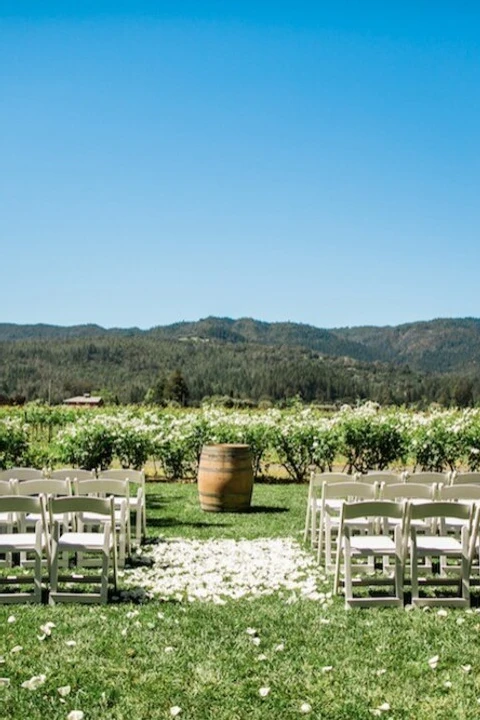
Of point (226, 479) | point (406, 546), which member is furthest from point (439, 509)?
point (226, 479)

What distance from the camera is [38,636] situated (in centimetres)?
556

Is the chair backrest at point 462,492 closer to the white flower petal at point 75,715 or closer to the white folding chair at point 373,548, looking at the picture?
the white folding chair at point 373,548

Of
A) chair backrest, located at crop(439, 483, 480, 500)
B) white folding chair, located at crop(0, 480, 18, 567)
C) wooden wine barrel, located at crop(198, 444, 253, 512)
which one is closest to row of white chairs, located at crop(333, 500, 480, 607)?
chair backrest, located at crop(439, 483, 480, 500)

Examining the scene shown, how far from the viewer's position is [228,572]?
317 inches

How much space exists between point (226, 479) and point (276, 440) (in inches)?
206

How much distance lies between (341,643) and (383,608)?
1.17 m

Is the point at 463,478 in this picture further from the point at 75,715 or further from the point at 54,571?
the point at 75,715

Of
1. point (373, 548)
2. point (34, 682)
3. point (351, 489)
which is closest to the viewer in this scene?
point (34, 682)

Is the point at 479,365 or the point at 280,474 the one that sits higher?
the point at 479,365

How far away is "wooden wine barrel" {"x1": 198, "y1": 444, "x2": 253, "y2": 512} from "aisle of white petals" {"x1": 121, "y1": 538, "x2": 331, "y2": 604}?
2666 mm

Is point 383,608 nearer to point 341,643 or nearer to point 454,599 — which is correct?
point 454,599

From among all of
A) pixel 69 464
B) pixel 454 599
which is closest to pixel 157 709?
pixel 454 599

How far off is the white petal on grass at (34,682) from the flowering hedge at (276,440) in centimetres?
1207

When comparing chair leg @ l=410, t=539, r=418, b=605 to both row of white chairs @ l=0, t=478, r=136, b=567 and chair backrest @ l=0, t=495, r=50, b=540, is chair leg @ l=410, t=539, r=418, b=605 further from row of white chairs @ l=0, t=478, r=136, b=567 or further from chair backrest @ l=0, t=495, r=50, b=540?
chair backrest @ l=0, t=495, r=50, b=540
